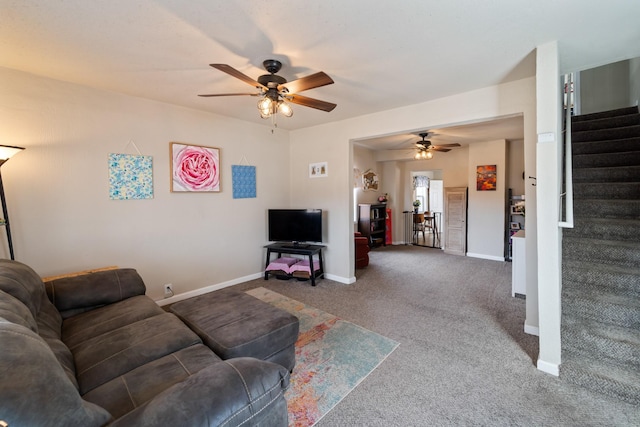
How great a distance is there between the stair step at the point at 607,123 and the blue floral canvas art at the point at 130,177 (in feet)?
19.1

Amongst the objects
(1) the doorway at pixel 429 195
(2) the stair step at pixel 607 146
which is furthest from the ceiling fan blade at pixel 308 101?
(1) the doorway at pixel 429 195

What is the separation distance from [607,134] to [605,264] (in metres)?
2.18

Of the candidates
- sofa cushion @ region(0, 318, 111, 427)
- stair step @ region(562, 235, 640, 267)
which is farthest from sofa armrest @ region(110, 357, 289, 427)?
stair step @ region(562, 235, 640, 267)

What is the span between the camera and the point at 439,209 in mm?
11023

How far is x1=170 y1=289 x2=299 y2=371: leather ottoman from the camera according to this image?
71.2 inches

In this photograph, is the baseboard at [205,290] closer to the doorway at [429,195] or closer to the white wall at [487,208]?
the white wall at [487,208]

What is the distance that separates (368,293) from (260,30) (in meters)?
3.26

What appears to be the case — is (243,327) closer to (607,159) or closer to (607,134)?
(607,159)

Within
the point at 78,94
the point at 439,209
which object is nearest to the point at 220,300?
the point at 78,94

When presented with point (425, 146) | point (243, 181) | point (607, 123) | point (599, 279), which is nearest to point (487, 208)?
point (425, 146)

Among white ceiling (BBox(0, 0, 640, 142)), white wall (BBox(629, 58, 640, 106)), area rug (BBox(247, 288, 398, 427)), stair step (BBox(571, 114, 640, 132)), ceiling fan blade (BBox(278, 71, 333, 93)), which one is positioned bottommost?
area rug (BBox(247, 288, 398, 427))

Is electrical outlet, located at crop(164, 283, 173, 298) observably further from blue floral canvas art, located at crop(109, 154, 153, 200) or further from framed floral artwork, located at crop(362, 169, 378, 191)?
framed floral artwork, located at crop(362, 169, 378, 191)

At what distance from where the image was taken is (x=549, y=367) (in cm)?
210

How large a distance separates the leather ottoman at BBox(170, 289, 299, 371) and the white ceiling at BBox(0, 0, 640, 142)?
204 cm
